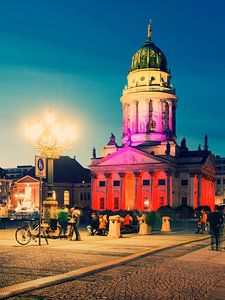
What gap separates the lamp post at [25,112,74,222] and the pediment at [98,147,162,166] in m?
69.5

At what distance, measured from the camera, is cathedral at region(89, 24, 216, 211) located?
99.2 m

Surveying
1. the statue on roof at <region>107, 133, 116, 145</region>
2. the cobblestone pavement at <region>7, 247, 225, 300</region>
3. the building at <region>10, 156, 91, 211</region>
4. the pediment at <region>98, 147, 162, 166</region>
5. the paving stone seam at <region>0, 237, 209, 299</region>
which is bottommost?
the cobblestone pavement at <region>7, 247, 225, 300</region>

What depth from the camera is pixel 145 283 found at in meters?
13.0

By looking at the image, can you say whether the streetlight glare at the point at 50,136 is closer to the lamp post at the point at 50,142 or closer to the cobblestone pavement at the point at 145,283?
the lamp post at the point at 50,142

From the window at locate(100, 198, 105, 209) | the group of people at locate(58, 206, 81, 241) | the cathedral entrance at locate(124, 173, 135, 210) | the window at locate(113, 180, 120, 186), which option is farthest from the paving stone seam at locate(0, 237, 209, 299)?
the window at locate(100, 198, 105, 209)

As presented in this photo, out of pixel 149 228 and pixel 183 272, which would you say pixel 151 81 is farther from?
pixel 183 272

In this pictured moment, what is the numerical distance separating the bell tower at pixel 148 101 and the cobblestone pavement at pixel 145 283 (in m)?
88.4

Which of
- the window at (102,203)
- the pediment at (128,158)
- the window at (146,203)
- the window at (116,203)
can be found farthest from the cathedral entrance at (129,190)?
the window at (102,203)

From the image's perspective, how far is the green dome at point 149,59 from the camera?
4483 inches

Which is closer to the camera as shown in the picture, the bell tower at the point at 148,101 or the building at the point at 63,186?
the bell tower at the point at 148,101

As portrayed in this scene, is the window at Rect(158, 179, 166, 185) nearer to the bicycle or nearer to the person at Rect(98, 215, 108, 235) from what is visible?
the person at Rect(98, 215, 108, 235)

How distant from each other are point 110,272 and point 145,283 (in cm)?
220

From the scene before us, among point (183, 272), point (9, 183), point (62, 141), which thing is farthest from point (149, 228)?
point (9, 183)

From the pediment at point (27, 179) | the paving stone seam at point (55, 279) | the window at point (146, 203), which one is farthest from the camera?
the pediment at point (27, 179)
